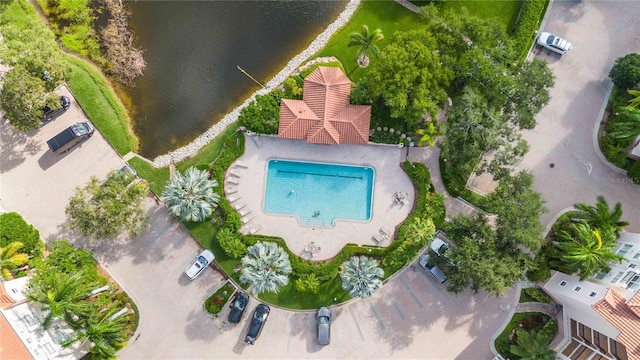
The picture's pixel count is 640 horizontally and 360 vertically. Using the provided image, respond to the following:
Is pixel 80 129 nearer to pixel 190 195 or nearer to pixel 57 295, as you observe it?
pixel 190 195

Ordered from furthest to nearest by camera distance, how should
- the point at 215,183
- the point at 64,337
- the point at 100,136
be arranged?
the point at 100,136, the point at 215,183, the point at 64,337

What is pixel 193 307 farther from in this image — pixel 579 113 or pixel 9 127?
pixel 579 113

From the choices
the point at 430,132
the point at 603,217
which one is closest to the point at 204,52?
the point at 430,132

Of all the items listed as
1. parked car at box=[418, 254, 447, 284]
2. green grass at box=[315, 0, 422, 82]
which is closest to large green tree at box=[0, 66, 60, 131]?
green grass at box=[315, 0, 422, 82]

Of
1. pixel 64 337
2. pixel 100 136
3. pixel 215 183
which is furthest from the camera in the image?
pixel 100 136

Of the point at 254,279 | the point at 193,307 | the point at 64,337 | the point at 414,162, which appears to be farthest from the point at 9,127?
the point at 414,162

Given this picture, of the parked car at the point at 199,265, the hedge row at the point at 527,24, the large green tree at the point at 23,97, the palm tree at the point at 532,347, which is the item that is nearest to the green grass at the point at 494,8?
the hedge row at the point at 527,24

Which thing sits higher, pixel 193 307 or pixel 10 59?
pixel 10 59
